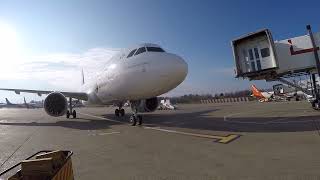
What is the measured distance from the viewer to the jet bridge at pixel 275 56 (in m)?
18.7

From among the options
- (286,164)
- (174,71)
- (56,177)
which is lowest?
(286,164)

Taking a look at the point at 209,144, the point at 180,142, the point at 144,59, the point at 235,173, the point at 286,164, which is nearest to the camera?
the point at 235,173

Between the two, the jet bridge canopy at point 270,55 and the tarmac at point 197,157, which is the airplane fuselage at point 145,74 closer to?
the tarmac at point 197,157

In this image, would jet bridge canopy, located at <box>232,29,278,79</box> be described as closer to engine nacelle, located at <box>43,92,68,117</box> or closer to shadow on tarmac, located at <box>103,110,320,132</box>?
shadow on tarmac, located at <box>103,110,320,132</box>

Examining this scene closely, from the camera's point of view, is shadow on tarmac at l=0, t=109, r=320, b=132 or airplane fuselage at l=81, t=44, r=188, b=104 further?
airplane fuselage at l=81, t=44, r=188, b=104

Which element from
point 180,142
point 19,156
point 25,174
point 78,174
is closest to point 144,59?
point 180,142

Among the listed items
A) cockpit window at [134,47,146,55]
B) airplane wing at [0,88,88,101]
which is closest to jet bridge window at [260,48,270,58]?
cockpit window at [134,47,146,55]

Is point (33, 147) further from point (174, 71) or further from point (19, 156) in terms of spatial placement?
point (174, 71)

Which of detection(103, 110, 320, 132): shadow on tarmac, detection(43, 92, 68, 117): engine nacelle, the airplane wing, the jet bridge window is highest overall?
the jet bridge window

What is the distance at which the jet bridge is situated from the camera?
18703 mm

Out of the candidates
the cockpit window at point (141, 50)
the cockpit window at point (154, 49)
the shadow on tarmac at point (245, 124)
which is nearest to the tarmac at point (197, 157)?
the shadow on tarmac at point (245, 124)

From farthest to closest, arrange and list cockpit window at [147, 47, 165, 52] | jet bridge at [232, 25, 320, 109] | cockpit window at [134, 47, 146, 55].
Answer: jet bridge at [232, 25, 320, 109]
cockpit window at [134, 47, 146, 55]
cockpit window at [147, 47, 165, 52]

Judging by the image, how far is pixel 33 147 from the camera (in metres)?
9.91

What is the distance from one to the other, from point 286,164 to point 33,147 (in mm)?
7787
